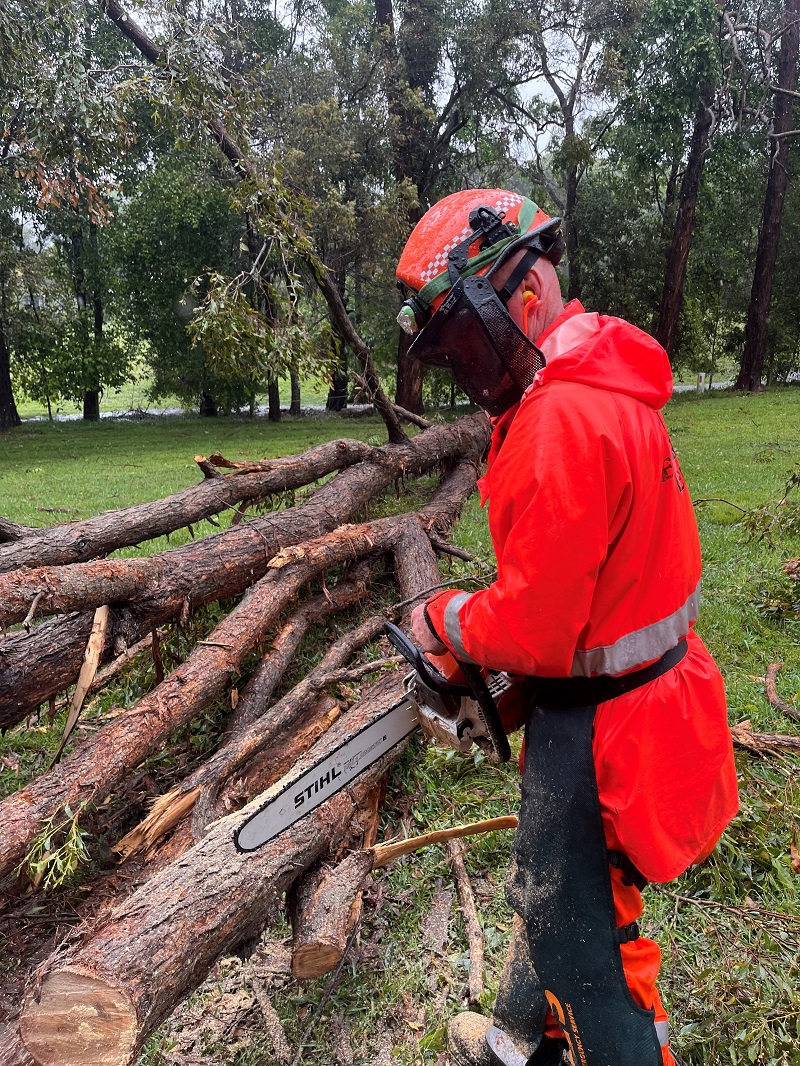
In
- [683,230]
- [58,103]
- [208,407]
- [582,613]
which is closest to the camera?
[582,613]

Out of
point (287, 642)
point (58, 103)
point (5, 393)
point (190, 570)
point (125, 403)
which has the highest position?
point (58, 103)

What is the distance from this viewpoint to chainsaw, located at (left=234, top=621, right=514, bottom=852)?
1610mm

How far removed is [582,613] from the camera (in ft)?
4.06

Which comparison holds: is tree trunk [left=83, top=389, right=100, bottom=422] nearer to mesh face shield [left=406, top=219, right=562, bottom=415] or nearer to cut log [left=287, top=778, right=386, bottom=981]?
cut log [left=287, top=778, right=386, bottom=981]

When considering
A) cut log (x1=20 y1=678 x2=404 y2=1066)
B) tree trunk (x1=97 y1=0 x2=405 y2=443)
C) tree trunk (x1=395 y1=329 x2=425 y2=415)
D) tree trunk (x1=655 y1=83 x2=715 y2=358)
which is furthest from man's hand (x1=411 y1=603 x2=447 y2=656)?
tree trunk (x1=655 y1=83 x2=715 y2=358)

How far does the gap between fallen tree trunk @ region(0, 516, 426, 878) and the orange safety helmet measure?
2051 mm

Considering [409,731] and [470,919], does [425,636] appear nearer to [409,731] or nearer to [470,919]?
[409,731]

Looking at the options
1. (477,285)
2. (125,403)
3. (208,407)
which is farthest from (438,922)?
(125,403)

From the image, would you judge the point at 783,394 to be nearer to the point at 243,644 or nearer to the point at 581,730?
the point at 243,644

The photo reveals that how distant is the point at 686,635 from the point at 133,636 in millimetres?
2726

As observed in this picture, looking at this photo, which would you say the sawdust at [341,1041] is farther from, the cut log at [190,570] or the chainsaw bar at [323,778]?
the cut log at [190,570]

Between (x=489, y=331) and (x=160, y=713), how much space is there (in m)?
2.24

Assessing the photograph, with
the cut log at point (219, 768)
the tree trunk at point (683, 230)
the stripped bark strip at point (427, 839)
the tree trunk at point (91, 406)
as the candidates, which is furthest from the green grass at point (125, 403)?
the stripped bark strip at point (427, 839)

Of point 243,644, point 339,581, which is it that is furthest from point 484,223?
point 339,581
